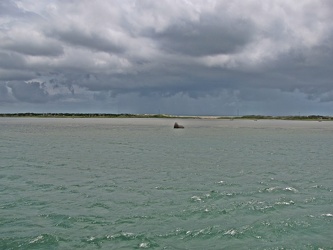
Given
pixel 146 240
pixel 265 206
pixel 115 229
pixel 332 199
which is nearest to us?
pixel 146 240

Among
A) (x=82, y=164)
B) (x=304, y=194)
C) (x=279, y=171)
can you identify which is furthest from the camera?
(x=82, y=164)

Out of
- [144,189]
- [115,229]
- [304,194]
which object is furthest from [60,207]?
[304,194]

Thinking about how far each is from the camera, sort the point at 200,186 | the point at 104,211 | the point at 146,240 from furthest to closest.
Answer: the point at 200,186, the point at 104,211, the point at 146,240

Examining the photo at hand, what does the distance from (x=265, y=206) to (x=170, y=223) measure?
7.09 m

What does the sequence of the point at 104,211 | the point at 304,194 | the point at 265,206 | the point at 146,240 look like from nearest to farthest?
the point at 146,240 < the point at 104,211 < the point at 265,206 < the point at 304,194

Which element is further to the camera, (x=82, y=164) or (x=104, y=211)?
(x=82, y=164)

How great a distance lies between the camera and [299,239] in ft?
53.1

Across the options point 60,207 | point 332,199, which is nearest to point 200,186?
point 332,199

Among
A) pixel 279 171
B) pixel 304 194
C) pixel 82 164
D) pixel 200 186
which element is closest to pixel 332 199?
pixel 304 194

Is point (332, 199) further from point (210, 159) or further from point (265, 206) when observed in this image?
point (210, 159)

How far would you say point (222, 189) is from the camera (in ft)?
87.3

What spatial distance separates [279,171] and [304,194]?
1094 cm

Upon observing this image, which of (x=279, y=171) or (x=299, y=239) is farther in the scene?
(x=279, y=171)

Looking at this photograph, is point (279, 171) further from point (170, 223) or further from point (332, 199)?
point (170, 223)
